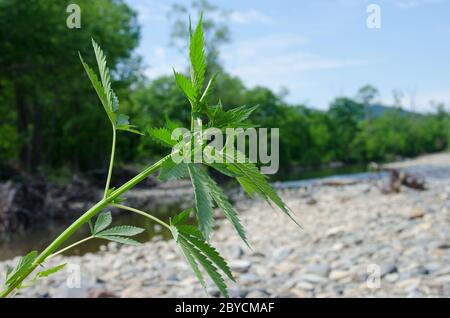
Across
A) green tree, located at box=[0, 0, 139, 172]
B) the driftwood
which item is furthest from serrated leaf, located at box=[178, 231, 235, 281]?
green tree, located at box=[0, 0, 139, 172]

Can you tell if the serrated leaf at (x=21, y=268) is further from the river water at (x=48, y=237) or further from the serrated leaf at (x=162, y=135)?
the river water at (x=48, y=237)

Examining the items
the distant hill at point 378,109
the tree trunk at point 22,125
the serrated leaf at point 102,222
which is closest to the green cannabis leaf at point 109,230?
the serrated leaf at point 102,222

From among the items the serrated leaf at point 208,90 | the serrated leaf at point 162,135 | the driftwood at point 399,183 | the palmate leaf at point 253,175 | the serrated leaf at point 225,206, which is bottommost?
the driftwood at point 399,183

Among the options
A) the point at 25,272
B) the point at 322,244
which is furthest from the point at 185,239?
the point at 322,244

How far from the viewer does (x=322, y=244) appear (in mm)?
6945

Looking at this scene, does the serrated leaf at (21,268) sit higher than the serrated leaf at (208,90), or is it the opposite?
the serrated leaf at (208,90)

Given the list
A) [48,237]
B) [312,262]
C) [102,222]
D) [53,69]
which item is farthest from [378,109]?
[102,222]

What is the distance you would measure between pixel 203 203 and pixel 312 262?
5.61m

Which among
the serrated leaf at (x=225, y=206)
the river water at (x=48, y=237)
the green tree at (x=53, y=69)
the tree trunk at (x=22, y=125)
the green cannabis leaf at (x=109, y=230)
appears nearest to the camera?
the serrated leaf at (x=225, y=206)

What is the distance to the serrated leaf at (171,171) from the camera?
50 centimetres

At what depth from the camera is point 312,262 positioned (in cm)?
583

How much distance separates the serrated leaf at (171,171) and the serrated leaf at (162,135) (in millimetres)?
20
